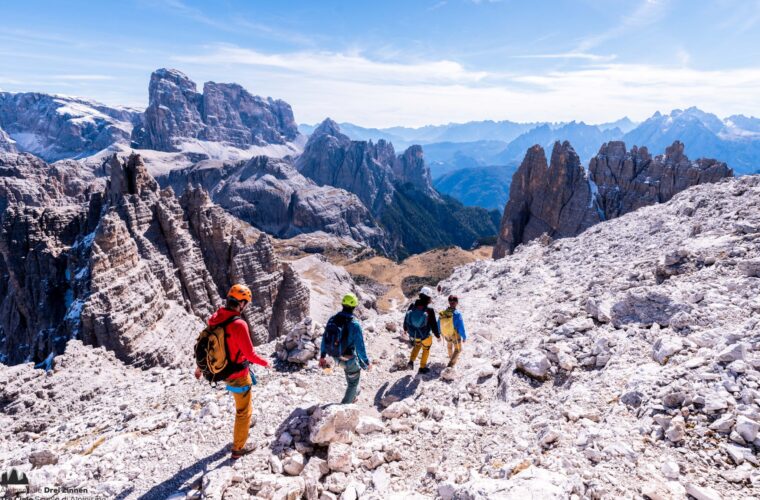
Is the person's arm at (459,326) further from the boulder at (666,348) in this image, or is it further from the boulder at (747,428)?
the boulder at (747,428)

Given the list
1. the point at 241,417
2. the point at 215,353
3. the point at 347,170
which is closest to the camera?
the point at 215,353

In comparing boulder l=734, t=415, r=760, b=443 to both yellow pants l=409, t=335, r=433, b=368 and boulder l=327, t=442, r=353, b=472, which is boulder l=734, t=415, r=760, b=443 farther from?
yellow pants l=409, t=335, r=433, b=368

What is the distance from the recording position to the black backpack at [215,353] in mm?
7219

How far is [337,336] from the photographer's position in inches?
347

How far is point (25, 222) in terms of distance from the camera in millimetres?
Result: 30484

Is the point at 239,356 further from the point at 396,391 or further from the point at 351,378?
the point at 396,391

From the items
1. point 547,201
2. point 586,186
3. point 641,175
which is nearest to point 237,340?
point 547,201

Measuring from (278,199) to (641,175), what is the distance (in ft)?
330

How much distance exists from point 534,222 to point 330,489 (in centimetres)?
7884

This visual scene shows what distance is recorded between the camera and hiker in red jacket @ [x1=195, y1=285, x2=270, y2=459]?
287 inches

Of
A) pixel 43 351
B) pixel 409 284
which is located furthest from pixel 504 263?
pixel 409 284

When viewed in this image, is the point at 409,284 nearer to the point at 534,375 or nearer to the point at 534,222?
the point at 534,222

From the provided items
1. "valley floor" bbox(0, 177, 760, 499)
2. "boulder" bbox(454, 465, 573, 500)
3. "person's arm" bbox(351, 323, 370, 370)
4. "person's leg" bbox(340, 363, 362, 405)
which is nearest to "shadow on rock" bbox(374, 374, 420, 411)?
"valley floor" bbox(0, 177, 760, 499)

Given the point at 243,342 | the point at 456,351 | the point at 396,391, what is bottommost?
the point at 396,391
